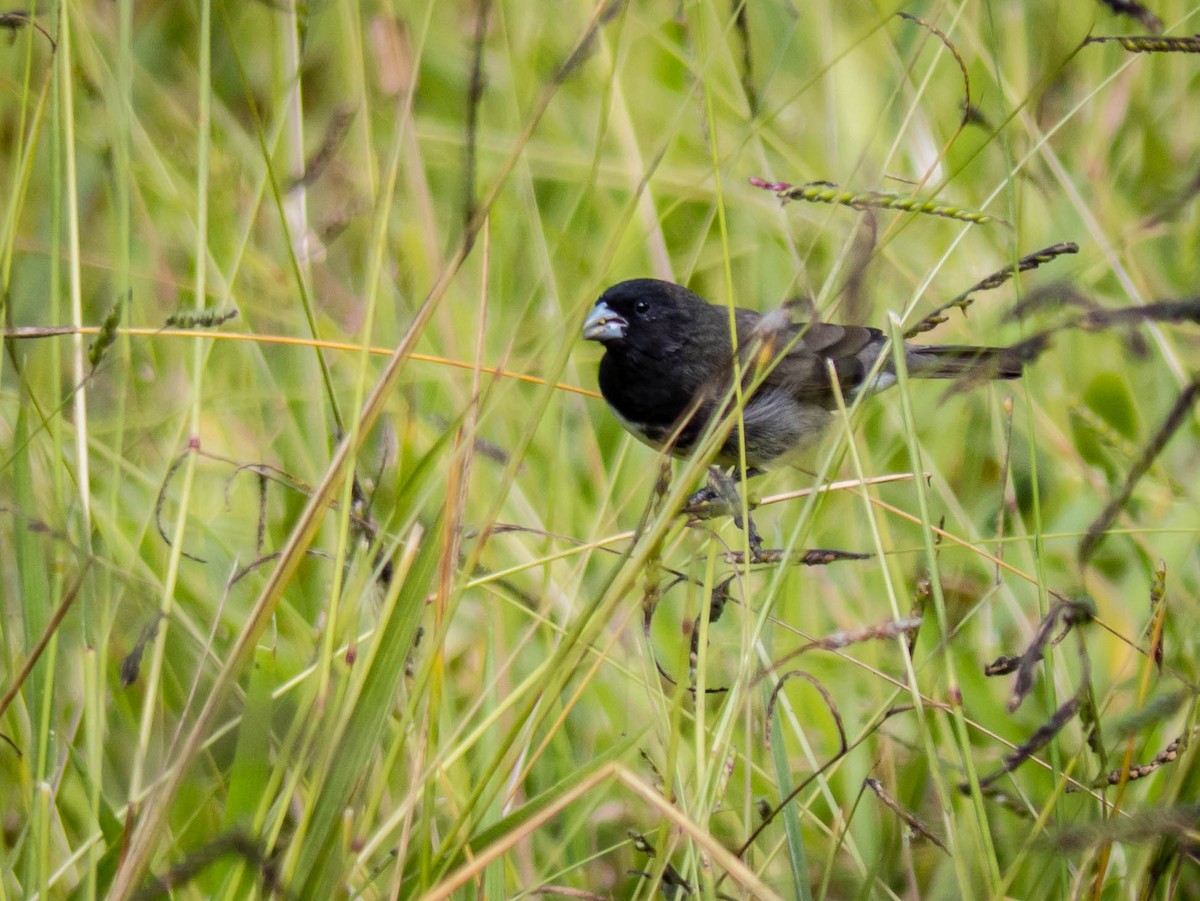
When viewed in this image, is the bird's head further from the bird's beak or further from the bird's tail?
the bird's tail

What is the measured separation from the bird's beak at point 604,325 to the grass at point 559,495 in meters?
0.17

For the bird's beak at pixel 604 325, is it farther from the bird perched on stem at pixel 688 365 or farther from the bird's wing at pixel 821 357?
the bird's wing at pixel 821 357

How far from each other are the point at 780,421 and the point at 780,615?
30.4 inches

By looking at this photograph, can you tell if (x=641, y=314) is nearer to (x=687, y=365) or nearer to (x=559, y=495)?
(x=687, y=365)

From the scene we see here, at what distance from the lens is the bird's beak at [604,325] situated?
2.91 meters

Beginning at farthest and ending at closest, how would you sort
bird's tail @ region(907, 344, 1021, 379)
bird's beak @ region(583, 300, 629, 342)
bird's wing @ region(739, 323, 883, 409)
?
bird's wing @ region(739, 323, 883, 409), bird's beak @ region(583, 300, 629, 342), bird's tail @ region(907, 344, 1021, 379)

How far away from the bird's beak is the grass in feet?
0.54

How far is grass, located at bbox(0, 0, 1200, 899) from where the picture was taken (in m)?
1.36

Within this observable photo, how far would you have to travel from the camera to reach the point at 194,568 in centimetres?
237

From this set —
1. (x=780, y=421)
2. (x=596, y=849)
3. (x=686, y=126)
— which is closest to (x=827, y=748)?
(x=596, y=849)

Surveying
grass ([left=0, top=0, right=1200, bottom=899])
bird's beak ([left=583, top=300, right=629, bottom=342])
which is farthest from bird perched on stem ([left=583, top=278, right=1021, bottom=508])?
grass ([left=0, top=0, right=1200, bottom=899])

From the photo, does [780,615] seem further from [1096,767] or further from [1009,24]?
[1009,24]

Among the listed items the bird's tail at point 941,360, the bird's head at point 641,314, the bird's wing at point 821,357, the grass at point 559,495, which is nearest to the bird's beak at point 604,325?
the bird's head at point 641,314

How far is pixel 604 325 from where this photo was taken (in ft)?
9.58
